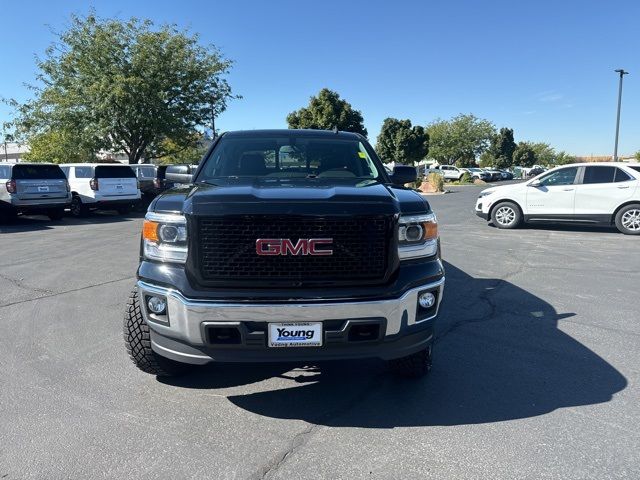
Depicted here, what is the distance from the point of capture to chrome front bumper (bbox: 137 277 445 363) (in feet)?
8.52

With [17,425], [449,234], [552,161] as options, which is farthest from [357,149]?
[552,161]

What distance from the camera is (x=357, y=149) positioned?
4.48 meters

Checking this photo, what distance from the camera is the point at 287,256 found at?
8.86 ft

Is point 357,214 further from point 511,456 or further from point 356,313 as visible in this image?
point 511,456

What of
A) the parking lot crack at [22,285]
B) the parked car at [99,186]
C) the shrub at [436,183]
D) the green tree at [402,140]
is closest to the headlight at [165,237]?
the parking lot crack at [22,285]

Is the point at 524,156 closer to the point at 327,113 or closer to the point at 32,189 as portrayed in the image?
the point at 327,113

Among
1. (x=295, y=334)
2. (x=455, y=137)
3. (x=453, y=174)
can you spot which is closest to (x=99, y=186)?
(x=295, y=334)

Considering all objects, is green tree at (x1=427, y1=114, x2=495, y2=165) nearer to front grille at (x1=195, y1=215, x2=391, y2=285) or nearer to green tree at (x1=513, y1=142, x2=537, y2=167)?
green tree at (x1=513, y1=142, x2=537, y2=167)

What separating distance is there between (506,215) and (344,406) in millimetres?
10352

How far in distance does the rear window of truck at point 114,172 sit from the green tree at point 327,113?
25786 mm

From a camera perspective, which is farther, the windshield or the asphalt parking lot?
the windshield

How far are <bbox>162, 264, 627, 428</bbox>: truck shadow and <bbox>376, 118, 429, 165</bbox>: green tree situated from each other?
4081 centimetres

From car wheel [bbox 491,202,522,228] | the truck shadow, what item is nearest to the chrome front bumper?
the truck shadow

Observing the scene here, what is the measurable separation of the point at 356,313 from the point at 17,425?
225 cm
